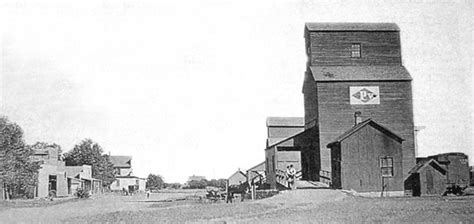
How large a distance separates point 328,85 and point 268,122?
28246 millimetres

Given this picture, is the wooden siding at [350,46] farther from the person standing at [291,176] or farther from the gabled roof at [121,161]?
the gabled roof at [121,161]

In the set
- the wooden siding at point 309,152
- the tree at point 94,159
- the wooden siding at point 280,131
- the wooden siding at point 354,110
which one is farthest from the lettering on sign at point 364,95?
the tree at point 94,159

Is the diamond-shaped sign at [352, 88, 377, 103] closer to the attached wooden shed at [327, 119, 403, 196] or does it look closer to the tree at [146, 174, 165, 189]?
the attached wooden shed at [327, 119, 403, 196]

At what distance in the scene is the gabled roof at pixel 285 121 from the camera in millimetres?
65750

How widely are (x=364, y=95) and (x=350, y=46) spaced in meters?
3.61

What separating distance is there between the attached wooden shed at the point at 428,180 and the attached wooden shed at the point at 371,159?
2358 mm

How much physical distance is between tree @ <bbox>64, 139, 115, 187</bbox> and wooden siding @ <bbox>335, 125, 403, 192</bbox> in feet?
224

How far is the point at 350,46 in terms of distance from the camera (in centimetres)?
3906

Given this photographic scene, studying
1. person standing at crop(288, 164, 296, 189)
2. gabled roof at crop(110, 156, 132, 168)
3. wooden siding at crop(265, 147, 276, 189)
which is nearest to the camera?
person standing at crop(288, 164, 296, 189)

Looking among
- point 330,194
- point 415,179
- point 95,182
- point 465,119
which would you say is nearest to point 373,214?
point 465,119

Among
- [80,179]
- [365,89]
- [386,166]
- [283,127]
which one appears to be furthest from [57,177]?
[386,166]

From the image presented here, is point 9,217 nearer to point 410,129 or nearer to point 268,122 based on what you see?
point 410,129

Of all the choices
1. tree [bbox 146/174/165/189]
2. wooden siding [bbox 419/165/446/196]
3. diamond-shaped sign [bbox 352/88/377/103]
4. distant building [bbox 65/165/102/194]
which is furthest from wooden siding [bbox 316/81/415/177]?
tree [bbox 146/174/165/189]

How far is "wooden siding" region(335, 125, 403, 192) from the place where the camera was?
3059 cm
